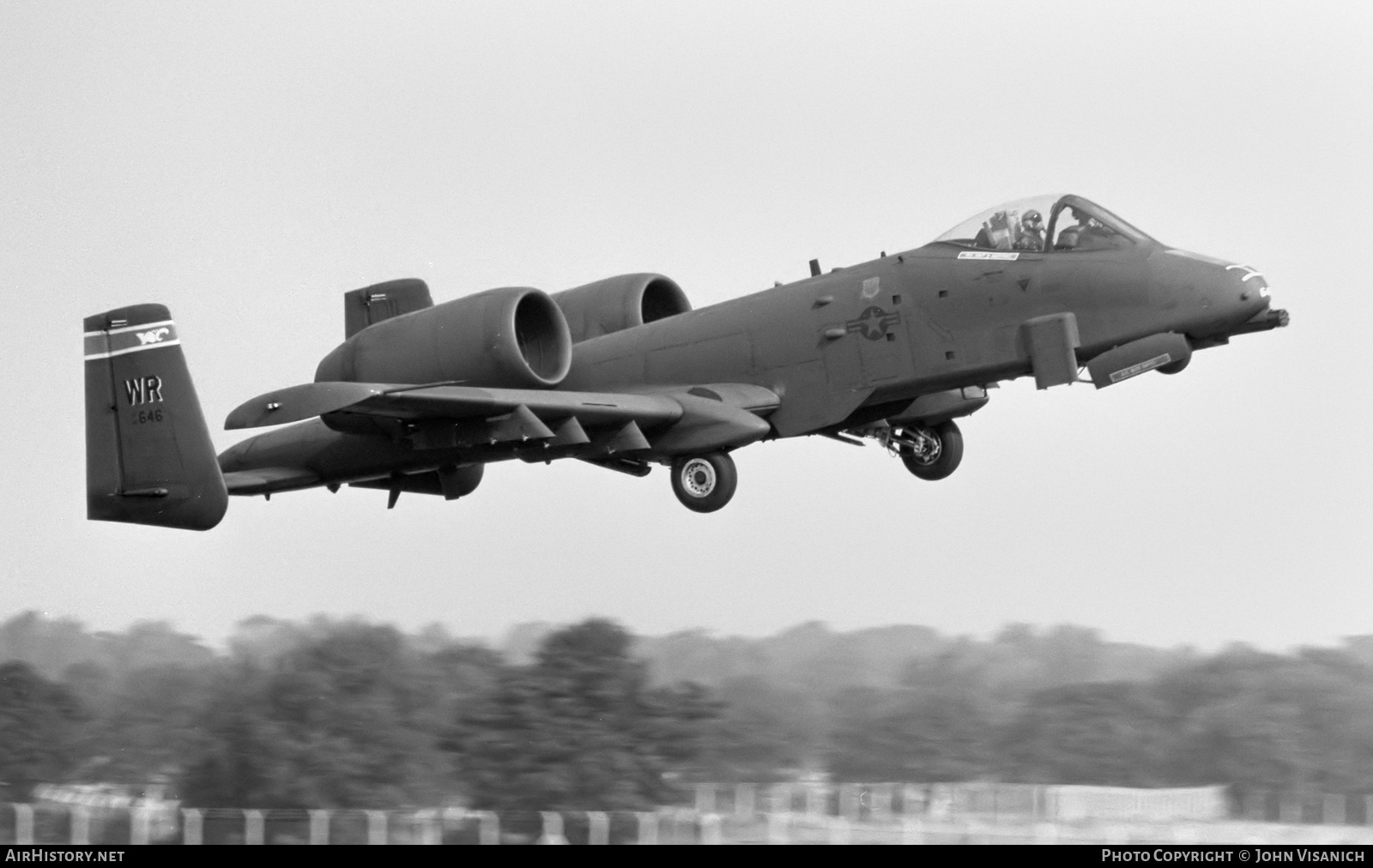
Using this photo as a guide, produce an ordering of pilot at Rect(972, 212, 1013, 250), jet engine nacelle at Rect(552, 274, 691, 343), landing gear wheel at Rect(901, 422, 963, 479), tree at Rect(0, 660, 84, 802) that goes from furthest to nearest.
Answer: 1. tree at Rect(0, 660, 84, 802)
2. jet engine nacelle at Rect(552, 274, 691, 343)
3. landing gear wheel at Rect(901, 422, 963, 479)
4. pilot at Rect(972, 212, 1013, 250)

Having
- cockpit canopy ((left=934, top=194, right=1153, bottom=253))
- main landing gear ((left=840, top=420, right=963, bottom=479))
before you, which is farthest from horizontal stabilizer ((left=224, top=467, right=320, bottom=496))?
cockpit canopy ((left=934, top=194, right=1153, bottom=253))

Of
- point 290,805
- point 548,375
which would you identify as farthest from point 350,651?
point 548,375

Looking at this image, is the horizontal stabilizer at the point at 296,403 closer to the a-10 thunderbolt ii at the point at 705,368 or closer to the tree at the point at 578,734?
the a-10 thunderbolt ii at the point at 705,368

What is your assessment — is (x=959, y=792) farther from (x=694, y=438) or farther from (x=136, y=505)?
(x=136, y=505)

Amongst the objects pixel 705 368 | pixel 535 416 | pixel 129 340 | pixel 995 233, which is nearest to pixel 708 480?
pixel 705 368

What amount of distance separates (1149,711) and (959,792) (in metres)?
3.09

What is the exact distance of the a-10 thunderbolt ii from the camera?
598 inches

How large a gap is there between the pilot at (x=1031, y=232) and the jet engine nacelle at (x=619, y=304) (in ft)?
15.1

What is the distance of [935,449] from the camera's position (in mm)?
17375

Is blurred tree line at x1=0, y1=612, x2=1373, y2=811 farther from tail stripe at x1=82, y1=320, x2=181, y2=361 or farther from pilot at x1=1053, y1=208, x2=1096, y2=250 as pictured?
pilot at x1=1053, y1=208, x2=1096, y2=250

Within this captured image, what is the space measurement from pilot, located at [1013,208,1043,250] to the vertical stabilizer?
7707 mm

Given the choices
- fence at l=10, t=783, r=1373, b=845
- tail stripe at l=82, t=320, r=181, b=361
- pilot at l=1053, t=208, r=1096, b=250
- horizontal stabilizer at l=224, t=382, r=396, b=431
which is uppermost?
pilot at l=1053, t=208, r=1096, b=250

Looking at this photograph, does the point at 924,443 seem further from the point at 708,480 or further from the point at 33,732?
the point at 33,732

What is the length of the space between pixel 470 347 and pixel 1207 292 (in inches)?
264
